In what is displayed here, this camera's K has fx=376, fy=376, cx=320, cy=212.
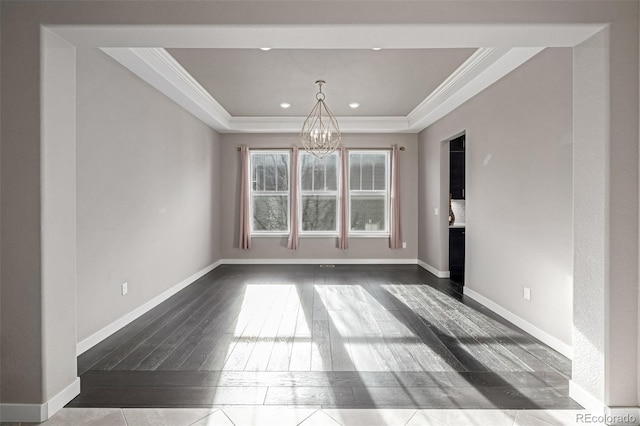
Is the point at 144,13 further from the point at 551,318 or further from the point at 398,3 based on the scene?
the point at 551,318

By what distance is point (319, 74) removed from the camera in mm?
4492

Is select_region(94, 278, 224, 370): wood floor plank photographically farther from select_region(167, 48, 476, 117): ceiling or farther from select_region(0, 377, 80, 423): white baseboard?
select_region(167, 48, 476, 117): ceiling

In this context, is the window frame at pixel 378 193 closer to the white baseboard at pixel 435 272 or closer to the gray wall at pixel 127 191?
the white baseboard at pixel 435 272

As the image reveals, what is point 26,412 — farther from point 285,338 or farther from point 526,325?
point 526,325

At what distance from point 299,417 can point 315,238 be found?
5.20 meters

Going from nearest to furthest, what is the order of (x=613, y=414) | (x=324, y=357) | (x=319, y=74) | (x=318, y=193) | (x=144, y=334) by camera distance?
(x=613, y=414)
(x=324, y=357)
(x=144, y=334)
(x=319, y=74)
(x=318, y=193)

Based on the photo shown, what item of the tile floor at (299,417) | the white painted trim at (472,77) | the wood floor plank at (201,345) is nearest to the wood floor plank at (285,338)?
the wood floor plank at (201,345)

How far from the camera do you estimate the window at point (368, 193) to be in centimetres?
731

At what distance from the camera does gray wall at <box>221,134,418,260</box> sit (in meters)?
7.17

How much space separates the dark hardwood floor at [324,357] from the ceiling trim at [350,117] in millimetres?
2518

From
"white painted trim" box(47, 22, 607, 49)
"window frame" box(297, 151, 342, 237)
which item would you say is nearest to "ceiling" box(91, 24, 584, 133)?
"white painted trim" box(47, 22, 607, 49)

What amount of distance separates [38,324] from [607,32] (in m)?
3.60

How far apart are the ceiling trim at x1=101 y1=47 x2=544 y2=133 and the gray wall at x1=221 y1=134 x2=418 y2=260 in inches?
10.0

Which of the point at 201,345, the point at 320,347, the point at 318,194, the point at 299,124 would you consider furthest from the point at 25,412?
the point at 318,194
